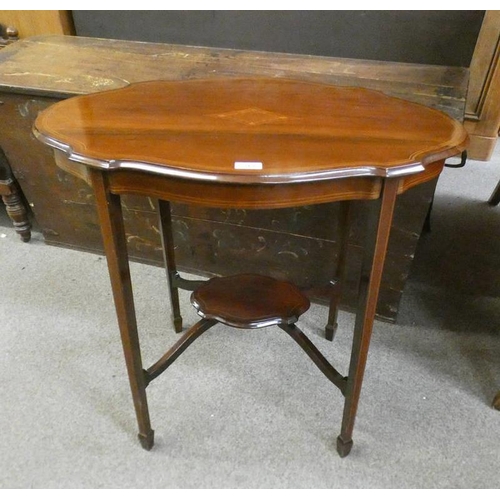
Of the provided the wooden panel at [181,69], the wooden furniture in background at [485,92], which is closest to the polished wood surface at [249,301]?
Result: the wooden panel at [181,69]

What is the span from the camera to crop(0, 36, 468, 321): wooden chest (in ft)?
4.28

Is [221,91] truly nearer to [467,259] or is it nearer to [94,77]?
[94,77]

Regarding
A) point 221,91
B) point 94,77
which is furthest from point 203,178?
point 94,77

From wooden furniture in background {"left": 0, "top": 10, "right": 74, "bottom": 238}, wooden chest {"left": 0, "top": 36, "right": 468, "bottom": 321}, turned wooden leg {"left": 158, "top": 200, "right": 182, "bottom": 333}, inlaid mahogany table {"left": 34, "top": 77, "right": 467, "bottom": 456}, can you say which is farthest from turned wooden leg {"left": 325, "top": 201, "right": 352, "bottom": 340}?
wooden furniture in background {"left": 0, "top": 10, "right": 74, "bottom": 238}

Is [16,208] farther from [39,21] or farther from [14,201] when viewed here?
[39,21]

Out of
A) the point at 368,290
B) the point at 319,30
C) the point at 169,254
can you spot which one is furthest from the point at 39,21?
the point at 368,290

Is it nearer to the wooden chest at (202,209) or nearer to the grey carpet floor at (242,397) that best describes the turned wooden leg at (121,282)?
the grey carpet floor at (242,397)

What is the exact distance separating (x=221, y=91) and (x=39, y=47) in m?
1.01

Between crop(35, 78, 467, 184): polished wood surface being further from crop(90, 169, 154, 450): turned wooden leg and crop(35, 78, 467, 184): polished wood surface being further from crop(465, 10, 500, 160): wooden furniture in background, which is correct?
crop(465, 10, 500, 160): wooden furniture in background

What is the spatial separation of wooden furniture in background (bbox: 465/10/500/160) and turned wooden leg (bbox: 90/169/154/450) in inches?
70.2

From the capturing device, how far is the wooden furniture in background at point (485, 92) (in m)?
1.86

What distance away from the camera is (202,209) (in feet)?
4.68

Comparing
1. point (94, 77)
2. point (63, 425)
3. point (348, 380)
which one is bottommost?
point (63, 425)

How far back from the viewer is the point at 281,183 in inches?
25.7
